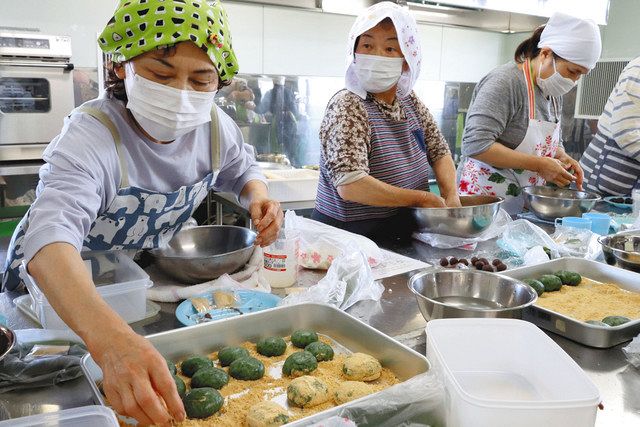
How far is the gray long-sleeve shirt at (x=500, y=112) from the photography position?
2.60m

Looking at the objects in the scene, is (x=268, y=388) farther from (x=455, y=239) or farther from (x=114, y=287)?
(x=455, y=239)

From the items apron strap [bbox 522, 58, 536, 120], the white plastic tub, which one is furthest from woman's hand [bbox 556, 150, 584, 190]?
the white plastic tub

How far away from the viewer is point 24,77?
3271 millimetres

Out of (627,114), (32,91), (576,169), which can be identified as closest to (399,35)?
(576,169)

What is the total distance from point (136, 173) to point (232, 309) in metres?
0.44

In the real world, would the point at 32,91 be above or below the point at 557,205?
above

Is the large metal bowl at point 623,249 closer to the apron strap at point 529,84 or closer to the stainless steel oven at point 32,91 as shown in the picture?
the apron strap at point 529,84

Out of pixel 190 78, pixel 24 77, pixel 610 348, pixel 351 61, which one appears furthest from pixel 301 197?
pixel 610 348

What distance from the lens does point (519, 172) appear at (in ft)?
8.98

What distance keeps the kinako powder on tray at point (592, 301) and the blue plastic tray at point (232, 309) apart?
0.70 metres

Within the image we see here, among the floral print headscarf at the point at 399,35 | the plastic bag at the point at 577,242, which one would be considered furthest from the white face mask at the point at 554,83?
the plastic bag at the point at 577,242

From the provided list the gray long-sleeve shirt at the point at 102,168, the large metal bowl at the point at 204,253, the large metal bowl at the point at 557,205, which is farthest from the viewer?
the large metal bowl at the point at 557,205

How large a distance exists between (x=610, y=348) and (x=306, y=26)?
3.60m

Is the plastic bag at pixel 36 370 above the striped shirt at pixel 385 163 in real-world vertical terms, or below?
below
